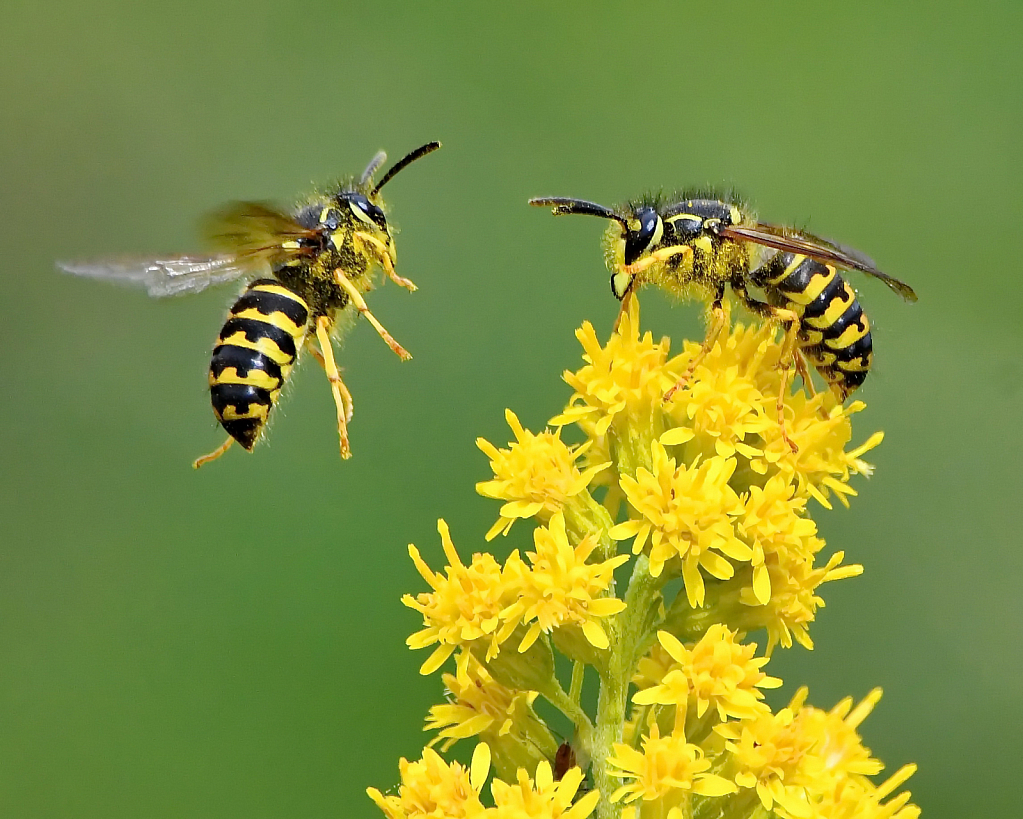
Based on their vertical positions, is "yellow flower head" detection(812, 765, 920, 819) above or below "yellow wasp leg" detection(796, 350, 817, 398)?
below

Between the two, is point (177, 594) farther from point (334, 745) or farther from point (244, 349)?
point (244, 349)

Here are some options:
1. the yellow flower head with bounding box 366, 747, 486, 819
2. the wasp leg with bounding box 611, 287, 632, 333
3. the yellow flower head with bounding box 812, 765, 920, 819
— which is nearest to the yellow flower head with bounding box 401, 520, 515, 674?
the yellow flower head with bounding box 366, 747, 486, 819

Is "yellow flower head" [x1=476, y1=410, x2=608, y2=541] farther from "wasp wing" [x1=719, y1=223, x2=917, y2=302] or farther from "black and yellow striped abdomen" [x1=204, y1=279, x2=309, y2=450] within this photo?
"black and yellow striped abdomen" [x1=204, y1=279, x2=309, y2=450]

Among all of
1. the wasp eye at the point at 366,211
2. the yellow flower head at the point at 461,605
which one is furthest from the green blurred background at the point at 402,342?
the yellow flower head at the point at 461,605

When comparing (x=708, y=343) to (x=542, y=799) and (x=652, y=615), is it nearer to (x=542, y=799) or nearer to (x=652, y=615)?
(x=652, y=615)

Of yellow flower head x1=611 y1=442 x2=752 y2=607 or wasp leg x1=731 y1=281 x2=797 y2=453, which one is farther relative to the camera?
wasp leg x1=731 y1=281 x2=797 y2=453

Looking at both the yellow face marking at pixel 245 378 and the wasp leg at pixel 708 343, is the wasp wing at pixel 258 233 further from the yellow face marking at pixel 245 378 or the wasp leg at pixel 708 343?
the wasp leg at pixel 708 343

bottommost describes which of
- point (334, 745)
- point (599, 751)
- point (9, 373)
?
point (599, 751)

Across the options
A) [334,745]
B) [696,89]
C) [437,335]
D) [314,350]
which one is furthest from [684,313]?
[314,350]

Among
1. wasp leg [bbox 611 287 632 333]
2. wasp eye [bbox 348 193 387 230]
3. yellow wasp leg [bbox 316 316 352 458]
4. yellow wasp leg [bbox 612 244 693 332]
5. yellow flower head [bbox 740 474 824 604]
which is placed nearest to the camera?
yellow flower head [bbox 740 474 824 604]
